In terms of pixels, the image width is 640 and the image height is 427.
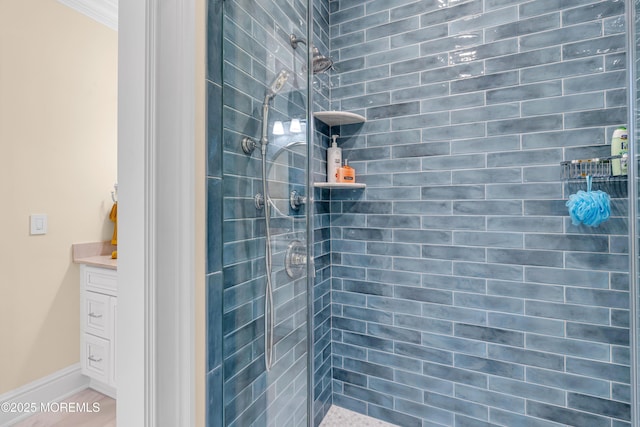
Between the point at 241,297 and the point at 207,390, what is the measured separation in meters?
0.26

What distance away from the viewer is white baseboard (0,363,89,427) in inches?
68.6

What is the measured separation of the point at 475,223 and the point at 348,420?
138 cm

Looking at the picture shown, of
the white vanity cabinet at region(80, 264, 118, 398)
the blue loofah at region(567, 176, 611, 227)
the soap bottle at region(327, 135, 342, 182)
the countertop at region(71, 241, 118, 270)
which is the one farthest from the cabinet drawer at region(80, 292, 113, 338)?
the blue loofah at region(567, 176, 611, 227)

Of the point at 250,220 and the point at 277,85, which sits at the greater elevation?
the point at 277,85

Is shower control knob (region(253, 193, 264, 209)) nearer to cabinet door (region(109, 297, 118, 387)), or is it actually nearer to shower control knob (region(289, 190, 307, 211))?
shower control knob (region(289, 190, 307, 211))

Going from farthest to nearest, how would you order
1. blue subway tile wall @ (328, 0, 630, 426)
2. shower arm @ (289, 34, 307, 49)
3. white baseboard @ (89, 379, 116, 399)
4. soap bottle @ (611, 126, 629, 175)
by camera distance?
white baseboard @ (89, 379, 116, 399) < blue subway tile wall @ (328, 0, 630, 426) < soap bottle @ (611, 126, 629, 175) < shower arm @ (289, 34, 307, 49)

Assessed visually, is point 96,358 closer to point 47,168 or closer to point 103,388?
point 103,388

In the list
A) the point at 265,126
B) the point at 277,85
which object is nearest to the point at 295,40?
the point at 277,85

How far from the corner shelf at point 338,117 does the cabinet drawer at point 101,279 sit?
163 centimetres

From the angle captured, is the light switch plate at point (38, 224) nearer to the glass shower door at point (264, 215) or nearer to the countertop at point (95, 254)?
the countertop at point (95, 254)

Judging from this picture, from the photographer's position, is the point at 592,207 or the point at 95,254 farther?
the point at 95,254

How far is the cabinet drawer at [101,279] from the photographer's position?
1914mm

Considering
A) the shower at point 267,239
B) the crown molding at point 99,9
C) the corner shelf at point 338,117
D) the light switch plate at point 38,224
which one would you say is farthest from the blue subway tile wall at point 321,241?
the light switch plate at point 38,224

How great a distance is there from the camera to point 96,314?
6.55 ft
